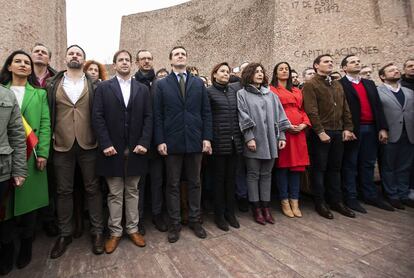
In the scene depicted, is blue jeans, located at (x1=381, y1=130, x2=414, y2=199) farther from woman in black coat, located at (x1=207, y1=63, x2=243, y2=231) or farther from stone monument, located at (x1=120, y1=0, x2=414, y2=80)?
stone monument, located at (x1=120, y1=0, x2=414, y2=80)

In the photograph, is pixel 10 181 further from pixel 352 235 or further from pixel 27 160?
pixel 352 235

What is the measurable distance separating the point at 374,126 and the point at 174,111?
298 cm

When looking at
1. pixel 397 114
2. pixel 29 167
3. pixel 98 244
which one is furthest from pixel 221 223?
pixel 397 114

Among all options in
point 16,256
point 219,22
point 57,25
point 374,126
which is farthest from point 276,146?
point 219,22

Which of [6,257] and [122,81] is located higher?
[122,81]

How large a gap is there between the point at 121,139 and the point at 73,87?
2.46 ft

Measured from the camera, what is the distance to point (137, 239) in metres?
2.41

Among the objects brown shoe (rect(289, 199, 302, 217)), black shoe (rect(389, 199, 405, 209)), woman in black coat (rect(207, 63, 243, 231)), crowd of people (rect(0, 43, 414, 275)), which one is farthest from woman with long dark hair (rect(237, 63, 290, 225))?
black shoe (rect(389, 199, 405, 209))

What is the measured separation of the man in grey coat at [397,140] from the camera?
3.49 m

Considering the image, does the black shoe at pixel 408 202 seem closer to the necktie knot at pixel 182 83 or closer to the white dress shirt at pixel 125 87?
the necktie knot at pixel 182 83

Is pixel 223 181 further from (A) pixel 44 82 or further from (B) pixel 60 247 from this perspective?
(A) pixel 44 82

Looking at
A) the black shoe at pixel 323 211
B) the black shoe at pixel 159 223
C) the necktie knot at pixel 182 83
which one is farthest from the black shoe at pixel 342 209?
the necktie knot at pixel 182 83

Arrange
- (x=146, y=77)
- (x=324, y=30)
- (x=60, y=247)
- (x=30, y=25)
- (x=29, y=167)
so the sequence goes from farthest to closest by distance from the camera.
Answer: (x=324, y=30)
(x=30, y=25)
(x=146, y=77)
(x=60, y=247)
(x=29, y=167)

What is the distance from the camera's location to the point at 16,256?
2232mm
